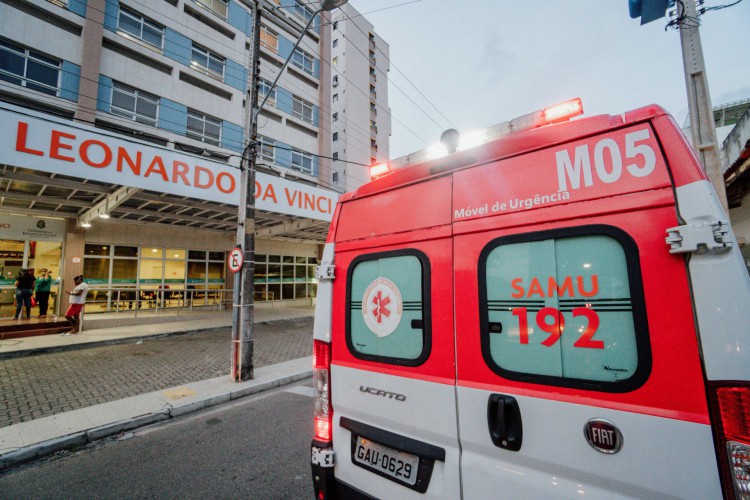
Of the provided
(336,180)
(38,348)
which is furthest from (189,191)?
(336,180)

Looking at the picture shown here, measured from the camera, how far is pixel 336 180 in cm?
4038

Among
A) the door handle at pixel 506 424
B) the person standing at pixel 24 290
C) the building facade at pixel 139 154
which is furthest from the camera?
the person standing at pixel 24 290

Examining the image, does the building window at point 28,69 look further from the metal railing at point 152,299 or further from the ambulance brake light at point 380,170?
the ambulance brake light at point 380,170

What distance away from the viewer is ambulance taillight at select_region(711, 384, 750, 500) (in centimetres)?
111

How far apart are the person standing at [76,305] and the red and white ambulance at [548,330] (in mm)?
11755

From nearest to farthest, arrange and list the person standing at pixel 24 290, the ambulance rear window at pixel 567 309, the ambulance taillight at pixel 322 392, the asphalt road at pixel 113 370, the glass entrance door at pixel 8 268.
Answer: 1. the ambulance rear window at pixel 567 309
2. the ambulance taillight at pixel 322 392
3. the asphalt road at pixel 113 370
4. the person standing at pixel 24 290
5. the glass entrance door at pixel 8 268

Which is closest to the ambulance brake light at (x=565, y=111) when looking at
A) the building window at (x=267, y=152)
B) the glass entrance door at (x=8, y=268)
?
the glass entrance door at (x=8, y=268)

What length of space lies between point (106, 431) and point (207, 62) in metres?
21.0

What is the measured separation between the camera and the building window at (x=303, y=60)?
24597 millimetres

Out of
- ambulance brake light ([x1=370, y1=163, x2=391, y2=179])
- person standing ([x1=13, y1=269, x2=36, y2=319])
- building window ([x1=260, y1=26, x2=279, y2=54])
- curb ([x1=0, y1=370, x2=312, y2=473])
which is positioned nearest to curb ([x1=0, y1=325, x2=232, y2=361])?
person standing ([x1=13, y1=269, x2=36, y2=319])

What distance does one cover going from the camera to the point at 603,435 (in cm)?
133

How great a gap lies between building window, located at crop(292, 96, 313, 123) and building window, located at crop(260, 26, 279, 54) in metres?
3.48

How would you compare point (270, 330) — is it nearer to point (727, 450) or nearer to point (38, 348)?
point (38, 348)

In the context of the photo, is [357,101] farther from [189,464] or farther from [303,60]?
[189,464]
